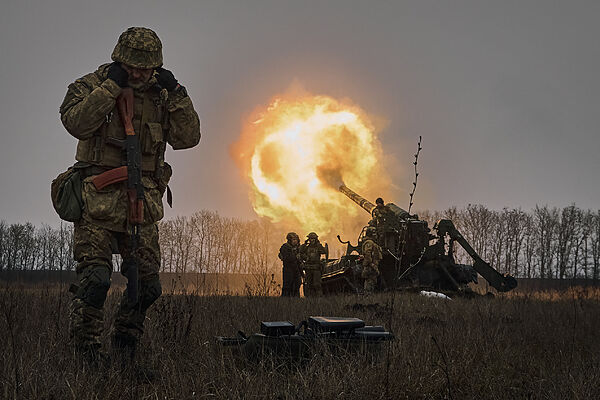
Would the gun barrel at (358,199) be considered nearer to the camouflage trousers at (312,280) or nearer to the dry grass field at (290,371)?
the camouflage trousers at (312,280)

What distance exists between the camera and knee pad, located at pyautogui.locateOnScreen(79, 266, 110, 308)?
3.59m

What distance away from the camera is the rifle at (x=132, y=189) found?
11.8 ft

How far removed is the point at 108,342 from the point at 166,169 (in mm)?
1560

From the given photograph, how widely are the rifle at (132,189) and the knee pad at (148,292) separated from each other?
0.21 meters

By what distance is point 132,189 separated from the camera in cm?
369

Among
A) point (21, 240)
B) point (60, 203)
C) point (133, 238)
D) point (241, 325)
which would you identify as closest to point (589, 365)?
point (241, 325)

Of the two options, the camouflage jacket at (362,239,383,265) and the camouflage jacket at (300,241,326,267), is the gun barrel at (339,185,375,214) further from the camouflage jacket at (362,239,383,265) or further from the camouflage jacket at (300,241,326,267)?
the camouflage jacket at (300,241,326,267)

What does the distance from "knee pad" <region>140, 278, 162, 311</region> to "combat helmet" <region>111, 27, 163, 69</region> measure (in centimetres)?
161

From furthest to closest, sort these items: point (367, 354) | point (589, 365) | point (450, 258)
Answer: point (450, 258) → point (589, 365) → point (367, 354)

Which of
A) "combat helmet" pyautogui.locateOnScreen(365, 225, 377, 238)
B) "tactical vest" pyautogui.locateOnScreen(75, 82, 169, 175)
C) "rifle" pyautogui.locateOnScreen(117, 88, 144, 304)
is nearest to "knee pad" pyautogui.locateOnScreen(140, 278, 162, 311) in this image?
"rifle" pyautogui.locateOnScreen(117, 88, 144, 304)

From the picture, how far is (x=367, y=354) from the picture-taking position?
3533 millimetres

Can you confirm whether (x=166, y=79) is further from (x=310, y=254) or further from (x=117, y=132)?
(x=310, y=254)

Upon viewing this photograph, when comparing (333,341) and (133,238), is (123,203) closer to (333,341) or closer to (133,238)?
(133,238)

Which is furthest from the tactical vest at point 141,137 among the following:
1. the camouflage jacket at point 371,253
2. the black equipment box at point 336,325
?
the camouflage jacket at point 371,253
